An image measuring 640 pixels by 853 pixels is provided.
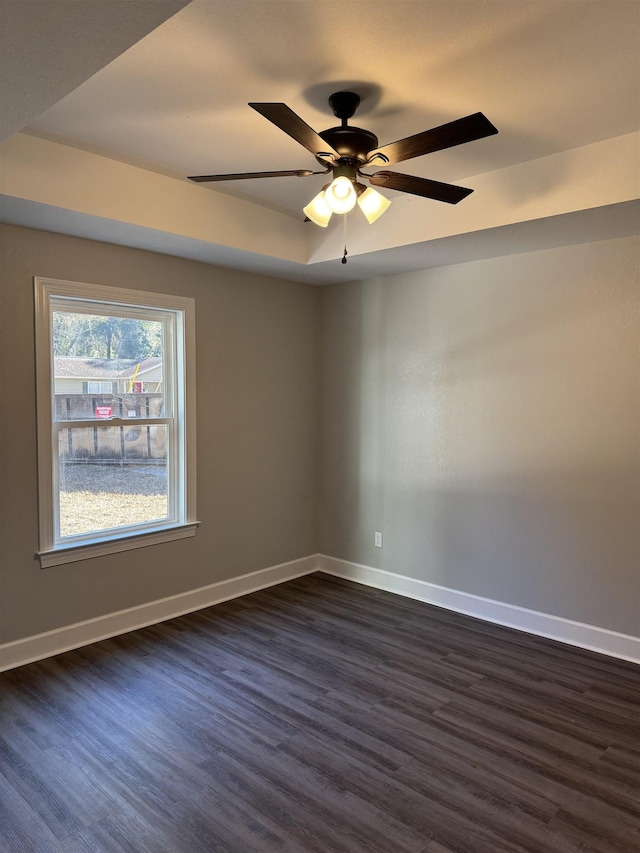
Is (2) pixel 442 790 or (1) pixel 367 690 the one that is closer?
(2) pixel 442 790

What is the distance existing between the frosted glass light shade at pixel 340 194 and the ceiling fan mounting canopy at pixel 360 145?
2.1 inches

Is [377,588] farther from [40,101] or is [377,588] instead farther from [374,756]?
[40,101]

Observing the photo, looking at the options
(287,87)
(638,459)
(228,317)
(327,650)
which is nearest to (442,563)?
(327,650)

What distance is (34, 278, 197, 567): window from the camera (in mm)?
3311

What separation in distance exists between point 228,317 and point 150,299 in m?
0.65

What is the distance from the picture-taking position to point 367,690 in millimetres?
2965

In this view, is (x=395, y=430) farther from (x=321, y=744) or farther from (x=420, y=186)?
(x=321, y=744)

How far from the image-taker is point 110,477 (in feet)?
12.1

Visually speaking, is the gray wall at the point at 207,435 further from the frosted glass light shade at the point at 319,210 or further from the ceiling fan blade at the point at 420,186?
the ceiling fan blade at the point at 420,186

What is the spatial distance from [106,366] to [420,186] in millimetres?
2239

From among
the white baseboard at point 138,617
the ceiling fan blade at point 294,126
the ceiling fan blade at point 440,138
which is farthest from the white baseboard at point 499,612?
the ceiling fan blade at point 294,126

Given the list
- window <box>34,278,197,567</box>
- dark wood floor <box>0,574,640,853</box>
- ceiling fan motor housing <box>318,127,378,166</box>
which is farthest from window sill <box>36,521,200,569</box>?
ceiling fan motor housing <box>318,127,378,166</box>

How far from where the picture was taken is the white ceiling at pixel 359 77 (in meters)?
1.81

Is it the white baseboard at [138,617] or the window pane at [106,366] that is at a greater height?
the window pane at [106,366]
